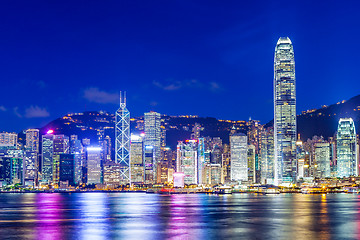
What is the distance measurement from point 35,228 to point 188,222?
19.8 m

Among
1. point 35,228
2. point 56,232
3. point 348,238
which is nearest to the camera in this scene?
point 348,238

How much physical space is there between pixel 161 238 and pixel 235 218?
1059 inches

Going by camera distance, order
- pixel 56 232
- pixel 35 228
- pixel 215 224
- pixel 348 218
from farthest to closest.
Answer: pixel 348 218 → pixel 215 224 → pixel 35 228 → pixel 56 232

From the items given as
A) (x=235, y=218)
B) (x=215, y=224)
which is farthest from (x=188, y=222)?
(x=235, y=218)

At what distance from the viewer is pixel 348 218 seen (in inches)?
3044

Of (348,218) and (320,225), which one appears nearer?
(320,225)

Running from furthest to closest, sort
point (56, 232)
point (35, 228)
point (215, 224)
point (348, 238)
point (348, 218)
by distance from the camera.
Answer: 1. point (348, 218)
2. point (215, 224)
3. point (35, 228)
4. point (56, 232)
5. point (348, 238)

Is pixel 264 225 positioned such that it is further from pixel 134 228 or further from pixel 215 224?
pixel 134 228

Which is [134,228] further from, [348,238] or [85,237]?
[348,238]

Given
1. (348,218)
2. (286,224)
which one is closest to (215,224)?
(286,224)

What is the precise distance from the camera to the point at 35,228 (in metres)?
64.8

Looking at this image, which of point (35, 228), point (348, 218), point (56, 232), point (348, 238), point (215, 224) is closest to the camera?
point (348, 238)

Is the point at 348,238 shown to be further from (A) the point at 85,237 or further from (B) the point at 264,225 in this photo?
(A) the point at 85,237

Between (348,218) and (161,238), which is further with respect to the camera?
(348,218)
